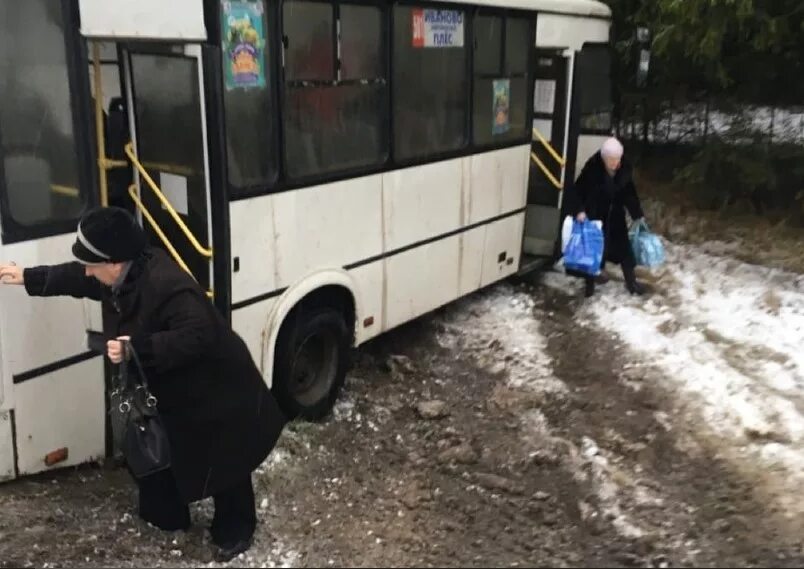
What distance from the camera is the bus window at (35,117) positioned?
4258 mm

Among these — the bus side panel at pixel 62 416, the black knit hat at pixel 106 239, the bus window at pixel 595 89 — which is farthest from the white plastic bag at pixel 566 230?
the black knit hat at pixel 106 239

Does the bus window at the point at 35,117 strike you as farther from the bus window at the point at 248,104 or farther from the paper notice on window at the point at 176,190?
the bus window at the point at 248,104

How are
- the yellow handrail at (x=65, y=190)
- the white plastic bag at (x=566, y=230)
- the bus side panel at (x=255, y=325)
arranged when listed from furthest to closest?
the white plastic bag at (x=566, y=230), the bus side panel at (x=255, y=325), the yellow handrail at (x=65, y=190)

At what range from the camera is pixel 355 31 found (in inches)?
234

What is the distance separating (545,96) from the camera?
29.9ft

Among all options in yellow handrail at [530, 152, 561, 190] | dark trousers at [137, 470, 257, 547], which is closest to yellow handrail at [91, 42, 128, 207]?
dark trousers at [137, 470, 257, 547]

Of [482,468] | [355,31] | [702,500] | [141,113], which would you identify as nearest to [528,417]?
[482,468]

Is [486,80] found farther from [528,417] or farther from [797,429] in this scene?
[797,429]

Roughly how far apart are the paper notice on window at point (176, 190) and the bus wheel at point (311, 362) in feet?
3.43

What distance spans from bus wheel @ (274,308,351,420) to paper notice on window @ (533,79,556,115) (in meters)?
3.90

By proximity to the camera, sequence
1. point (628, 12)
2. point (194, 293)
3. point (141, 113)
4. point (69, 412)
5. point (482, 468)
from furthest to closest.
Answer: point (628, 12) → point (482, 468) → point (141, 113) → point (69, 412) → point (194, 293)

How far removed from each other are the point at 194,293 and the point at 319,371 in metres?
2.39

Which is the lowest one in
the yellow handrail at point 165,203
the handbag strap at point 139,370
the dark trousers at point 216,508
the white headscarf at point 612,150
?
the dark trousers at point 216,508

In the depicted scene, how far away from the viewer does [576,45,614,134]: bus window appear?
930cm
